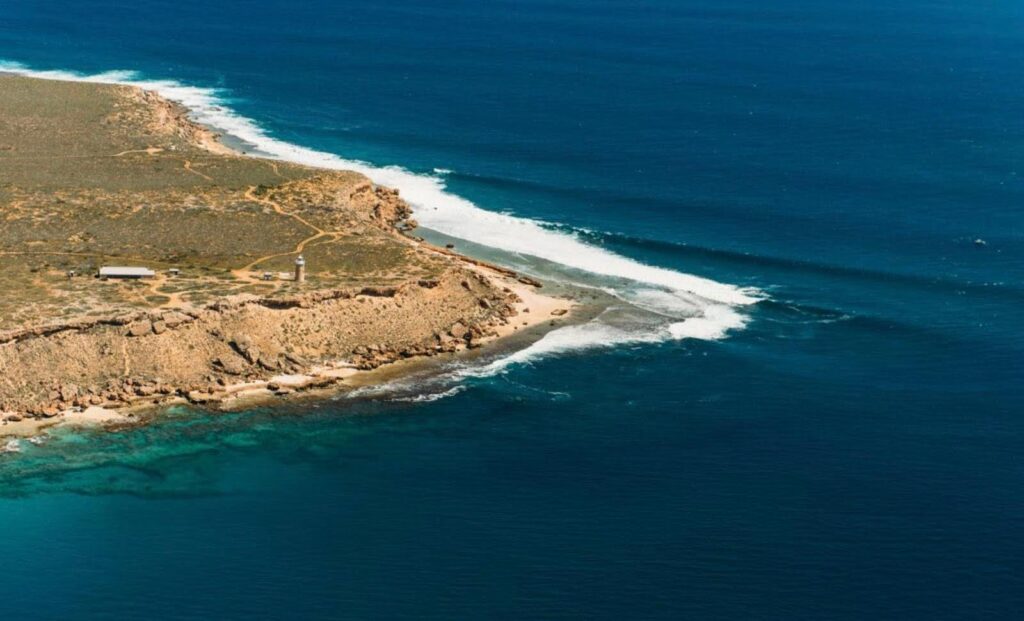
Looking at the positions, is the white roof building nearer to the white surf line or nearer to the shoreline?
the shoreline

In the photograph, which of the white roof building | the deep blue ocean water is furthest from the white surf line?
the white roof building

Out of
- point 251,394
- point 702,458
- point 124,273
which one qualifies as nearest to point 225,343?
point 251,394

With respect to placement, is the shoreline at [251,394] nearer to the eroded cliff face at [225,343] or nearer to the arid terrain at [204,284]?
the arid terrain at [204,284]

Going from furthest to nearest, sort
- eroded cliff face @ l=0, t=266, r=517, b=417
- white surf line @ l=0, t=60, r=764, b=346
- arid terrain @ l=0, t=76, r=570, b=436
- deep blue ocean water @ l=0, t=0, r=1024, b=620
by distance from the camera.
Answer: white surf line @ l=0, t=60, r=764, b=346 → arid terrain @ l=0, t=76, r=570, b=436 → eroded cliff face @ l=0, t=266, r=517, b=417 → deep blue ocean water @ l=0, t=0, r=1024, b=620

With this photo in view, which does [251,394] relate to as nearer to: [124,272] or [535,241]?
[124,272]

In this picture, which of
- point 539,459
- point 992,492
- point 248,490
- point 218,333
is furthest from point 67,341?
point 992,492

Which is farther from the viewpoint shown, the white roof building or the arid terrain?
the white roof building

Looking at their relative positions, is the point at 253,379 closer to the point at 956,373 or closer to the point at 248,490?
the point at 248,490

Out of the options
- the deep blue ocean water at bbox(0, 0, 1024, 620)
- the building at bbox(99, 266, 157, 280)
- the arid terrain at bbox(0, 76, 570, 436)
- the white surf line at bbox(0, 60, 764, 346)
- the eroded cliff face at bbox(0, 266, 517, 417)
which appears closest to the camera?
the deep blue ocean water at bbox(0, 0, 1024, 620)

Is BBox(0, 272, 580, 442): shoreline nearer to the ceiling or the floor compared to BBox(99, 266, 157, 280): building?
nearer to the floor
